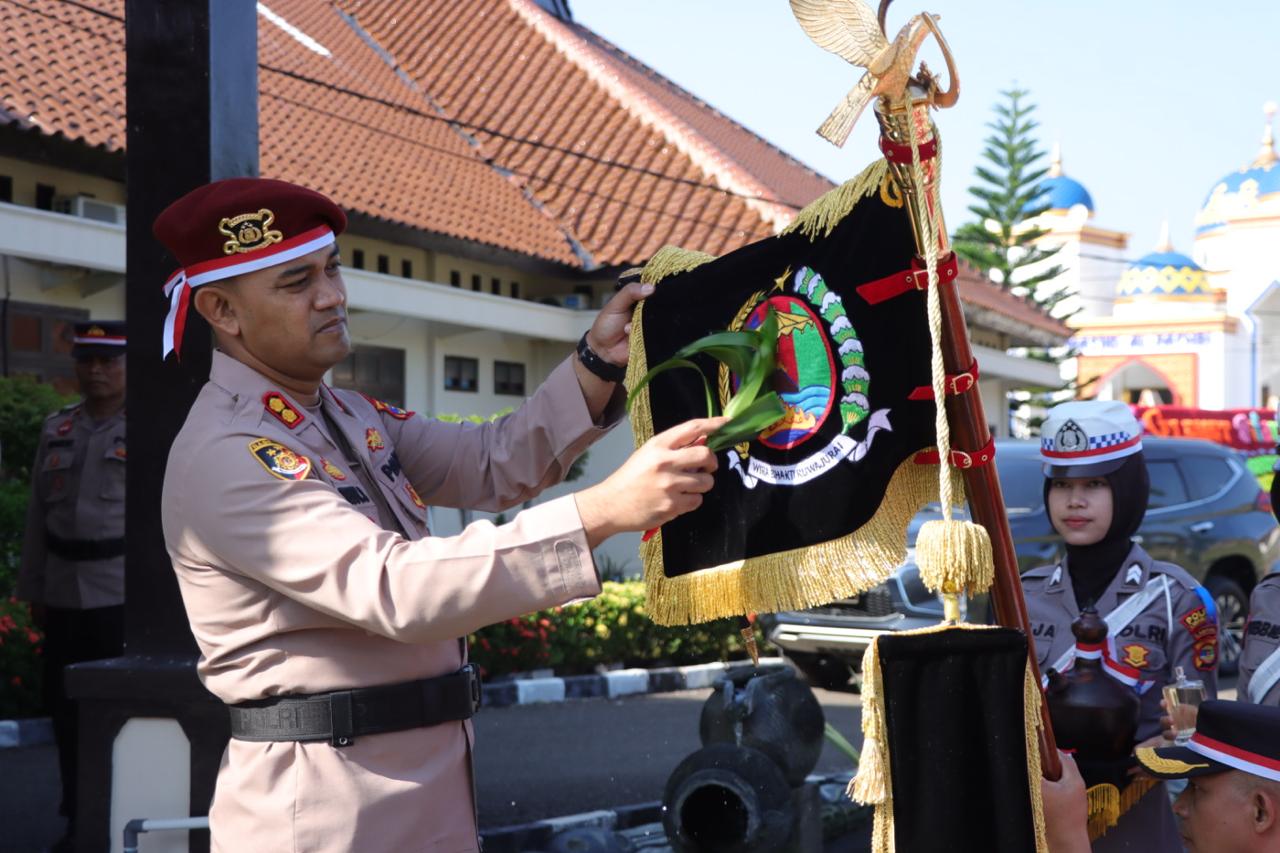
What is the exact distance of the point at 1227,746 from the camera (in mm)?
2566

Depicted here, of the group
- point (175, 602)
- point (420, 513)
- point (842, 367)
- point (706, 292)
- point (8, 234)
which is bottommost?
point (175, 602)

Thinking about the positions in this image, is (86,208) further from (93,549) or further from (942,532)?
(942,532)

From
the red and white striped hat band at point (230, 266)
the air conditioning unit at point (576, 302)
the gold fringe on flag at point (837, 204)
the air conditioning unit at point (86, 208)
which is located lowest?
the red and white striped hat band at point (230, 266)

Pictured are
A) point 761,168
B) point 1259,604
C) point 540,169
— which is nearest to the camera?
point 1259,604

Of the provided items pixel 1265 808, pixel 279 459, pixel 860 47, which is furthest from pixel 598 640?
pixel 860 47

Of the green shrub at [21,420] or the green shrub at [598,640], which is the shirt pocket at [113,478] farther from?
the green shrub at [598,640]

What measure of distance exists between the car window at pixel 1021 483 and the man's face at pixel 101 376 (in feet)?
19.8

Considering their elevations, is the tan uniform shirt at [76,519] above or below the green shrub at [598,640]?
above

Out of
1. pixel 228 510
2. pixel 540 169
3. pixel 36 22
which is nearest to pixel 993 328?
pixel 540 169

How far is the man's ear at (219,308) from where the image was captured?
2.57 metres

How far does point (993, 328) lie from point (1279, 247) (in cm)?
2733

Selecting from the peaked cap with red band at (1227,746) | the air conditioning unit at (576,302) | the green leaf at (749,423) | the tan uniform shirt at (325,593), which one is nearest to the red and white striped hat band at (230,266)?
the tan uniform shirt at (325,593)

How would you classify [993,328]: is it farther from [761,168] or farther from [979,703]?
[979,703]

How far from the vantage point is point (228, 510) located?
230 centimetres
